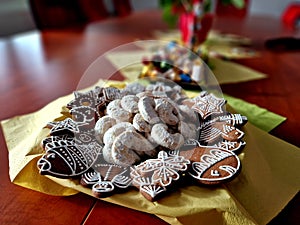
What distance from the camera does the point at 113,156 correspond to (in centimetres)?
61

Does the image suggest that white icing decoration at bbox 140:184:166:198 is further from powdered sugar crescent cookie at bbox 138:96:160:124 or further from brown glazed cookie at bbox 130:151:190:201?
powdered sugar crescent cookie at bbox 138:96:160:124

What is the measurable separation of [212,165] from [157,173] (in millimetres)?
Result: 94

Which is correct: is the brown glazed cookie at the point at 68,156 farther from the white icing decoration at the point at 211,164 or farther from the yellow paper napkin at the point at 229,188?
the white icing decoration at the point at 211,164

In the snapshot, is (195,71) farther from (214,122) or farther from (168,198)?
(168,198)

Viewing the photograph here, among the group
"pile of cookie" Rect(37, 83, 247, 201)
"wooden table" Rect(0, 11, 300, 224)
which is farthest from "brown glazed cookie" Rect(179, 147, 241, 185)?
"wooden table" Rect(0, 11, 300, 224)

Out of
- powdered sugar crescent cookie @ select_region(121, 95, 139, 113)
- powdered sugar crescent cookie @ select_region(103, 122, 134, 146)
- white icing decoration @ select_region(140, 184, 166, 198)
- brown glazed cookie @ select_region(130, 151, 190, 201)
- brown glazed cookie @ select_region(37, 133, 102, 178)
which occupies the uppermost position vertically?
powdered sugar crescent cookie @ select_region(121, 95, 139, 113)

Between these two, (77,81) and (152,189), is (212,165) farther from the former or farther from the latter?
(77,81)

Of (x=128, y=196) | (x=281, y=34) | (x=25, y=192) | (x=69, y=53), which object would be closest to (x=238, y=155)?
(x=128, y=196)

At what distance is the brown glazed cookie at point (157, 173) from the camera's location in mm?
561

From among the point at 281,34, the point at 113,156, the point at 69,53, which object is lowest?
the point at 281,34

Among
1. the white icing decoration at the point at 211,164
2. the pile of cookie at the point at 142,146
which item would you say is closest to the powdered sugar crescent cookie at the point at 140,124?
the pile of cookie at the point at 142,146

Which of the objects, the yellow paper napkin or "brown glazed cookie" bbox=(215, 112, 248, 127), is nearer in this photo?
the yellow paper napkin

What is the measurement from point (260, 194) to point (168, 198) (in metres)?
0.16

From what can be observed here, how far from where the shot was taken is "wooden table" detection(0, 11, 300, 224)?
0.58 m
